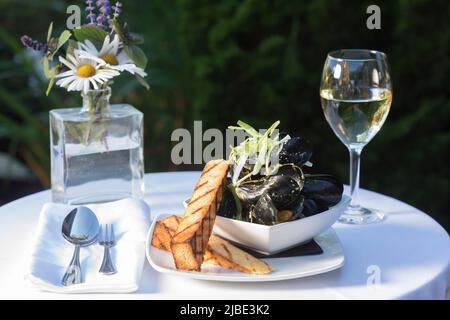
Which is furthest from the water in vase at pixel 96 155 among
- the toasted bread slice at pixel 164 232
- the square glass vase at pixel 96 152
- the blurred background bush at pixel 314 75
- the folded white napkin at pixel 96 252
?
the blurred background bush at pixel 314 75

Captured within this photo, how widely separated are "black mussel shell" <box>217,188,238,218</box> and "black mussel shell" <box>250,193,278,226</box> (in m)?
0.05

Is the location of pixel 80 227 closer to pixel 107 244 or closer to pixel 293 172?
pixel 107 244

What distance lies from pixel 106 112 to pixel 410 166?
1541mm

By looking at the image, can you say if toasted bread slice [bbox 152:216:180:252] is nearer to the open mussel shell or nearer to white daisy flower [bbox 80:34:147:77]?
the open mussel shell

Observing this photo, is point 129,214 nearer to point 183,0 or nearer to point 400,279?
point 400,279

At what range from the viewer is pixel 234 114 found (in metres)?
2.68

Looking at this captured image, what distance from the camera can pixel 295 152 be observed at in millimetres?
1088

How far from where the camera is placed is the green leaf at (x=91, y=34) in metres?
1.30

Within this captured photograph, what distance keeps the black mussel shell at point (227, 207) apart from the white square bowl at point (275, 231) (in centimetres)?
2

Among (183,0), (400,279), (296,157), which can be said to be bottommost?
(400,279)

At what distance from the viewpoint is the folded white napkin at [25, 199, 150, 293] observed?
99 cm

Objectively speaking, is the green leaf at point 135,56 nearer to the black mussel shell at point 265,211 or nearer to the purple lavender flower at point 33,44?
the purple lavender flower at point 33,44

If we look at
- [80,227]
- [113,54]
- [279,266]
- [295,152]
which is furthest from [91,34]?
[279,266]

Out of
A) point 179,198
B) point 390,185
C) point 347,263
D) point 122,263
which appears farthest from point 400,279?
point 390,185
